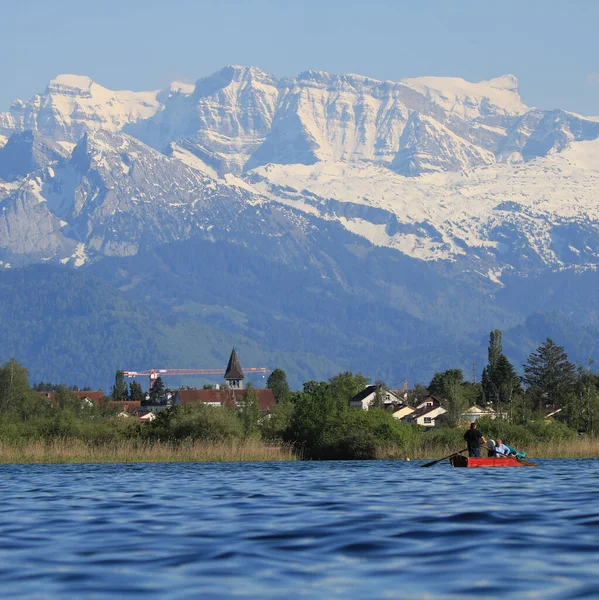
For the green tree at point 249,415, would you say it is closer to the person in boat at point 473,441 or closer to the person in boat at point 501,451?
the person in boat at point 501,451

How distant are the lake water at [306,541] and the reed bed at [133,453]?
126 feet

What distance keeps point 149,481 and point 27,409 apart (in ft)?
387

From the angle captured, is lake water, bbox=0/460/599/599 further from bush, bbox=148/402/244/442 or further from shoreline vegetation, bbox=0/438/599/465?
bush, bbox=148/402/244/442

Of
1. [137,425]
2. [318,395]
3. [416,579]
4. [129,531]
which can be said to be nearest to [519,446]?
[318,395]

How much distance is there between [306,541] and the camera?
3014cm

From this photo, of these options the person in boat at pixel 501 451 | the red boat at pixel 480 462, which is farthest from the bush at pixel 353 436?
the red boat at pixel 480 462

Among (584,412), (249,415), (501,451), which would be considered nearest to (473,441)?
(501,451)

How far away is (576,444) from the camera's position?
105 meters

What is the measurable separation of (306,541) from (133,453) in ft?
216

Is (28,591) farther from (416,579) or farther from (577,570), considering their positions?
(577,570)

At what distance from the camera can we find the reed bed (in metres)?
91.8

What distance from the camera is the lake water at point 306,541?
77.5 ft

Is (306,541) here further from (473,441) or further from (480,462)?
(473,441)

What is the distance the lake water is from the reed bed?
38463 mm
